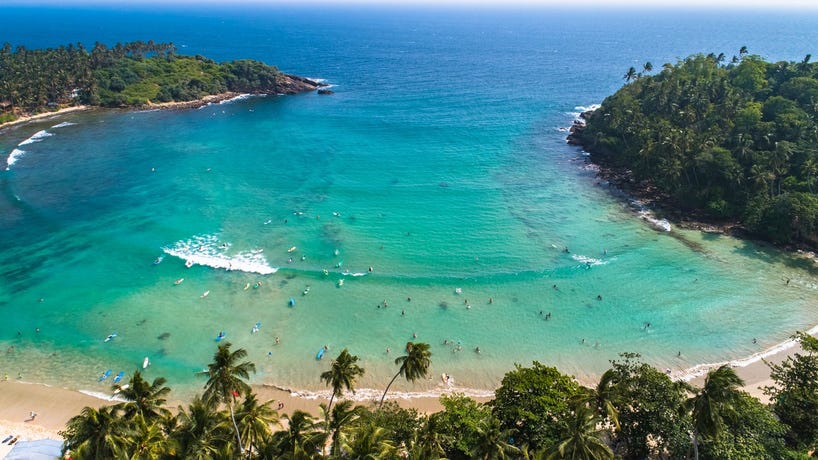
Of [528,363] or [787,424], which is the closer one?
[787,424]

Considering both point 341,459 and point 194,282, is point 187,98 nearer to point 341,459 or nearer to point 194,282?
point 194,282

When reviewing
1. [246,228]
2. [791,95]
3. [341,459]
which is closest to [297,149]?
[246,228]

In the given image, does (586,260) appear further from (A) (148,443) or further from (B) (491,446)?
(A) (148,443)

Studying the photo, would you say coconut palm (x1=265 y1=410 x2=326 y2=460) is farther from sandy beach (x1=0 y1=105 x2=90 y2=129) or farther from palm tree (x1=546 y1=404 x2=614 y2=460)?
sandy beach (x1=0 y1=105 x2=90 y2=129)

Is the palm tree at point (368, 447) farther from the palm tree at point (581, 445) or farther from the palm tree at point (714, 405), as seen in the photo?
the palm tree at point (714, 405)

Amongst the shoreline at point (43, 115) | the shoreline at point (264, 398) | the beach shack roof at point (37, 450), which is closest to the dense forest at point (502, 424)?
the beach shack roof at point (37, 450)

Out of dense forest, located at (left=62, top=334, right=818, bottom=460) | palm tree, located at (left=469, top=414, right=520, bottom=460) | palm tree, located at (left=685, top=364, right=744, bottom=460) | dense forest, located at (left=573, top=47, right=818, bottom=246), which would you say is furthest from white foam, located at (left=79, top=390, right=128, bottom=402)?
dense forest, located at (left=573, top=47, right=818, bottom=246)
